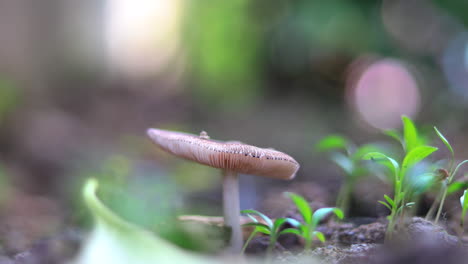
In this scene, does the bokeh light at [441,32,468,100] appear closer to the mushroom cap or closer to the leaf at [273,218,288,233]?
the mushroom cap

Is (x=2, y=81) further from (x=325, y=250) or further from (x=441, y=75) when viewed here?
(x=441, y=75)

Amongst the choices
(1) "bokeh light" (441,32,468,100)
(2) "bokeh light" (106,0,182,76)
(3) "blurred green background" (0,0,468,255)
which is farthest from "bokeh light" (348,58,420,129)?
(2) "bokeh light" (106,0,182,76)

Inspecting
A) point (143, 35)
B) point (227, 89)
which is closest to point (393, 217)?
point (227, 89)

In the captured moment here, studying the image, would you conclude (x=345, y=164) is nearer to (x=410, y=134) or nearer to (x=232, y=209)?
(x=410, y=134)

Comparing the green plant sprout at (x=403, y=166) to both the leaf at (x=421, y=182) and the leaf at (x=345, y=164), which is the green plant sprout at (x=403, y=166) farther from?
Answer: the leaf at (x=345, y=164)

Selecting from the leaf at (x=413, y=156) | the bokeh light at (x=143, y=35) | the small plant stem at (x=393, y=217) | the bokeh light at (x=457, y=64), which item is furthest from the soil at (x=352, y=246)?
the bokeh light at (x=143, y=35)
